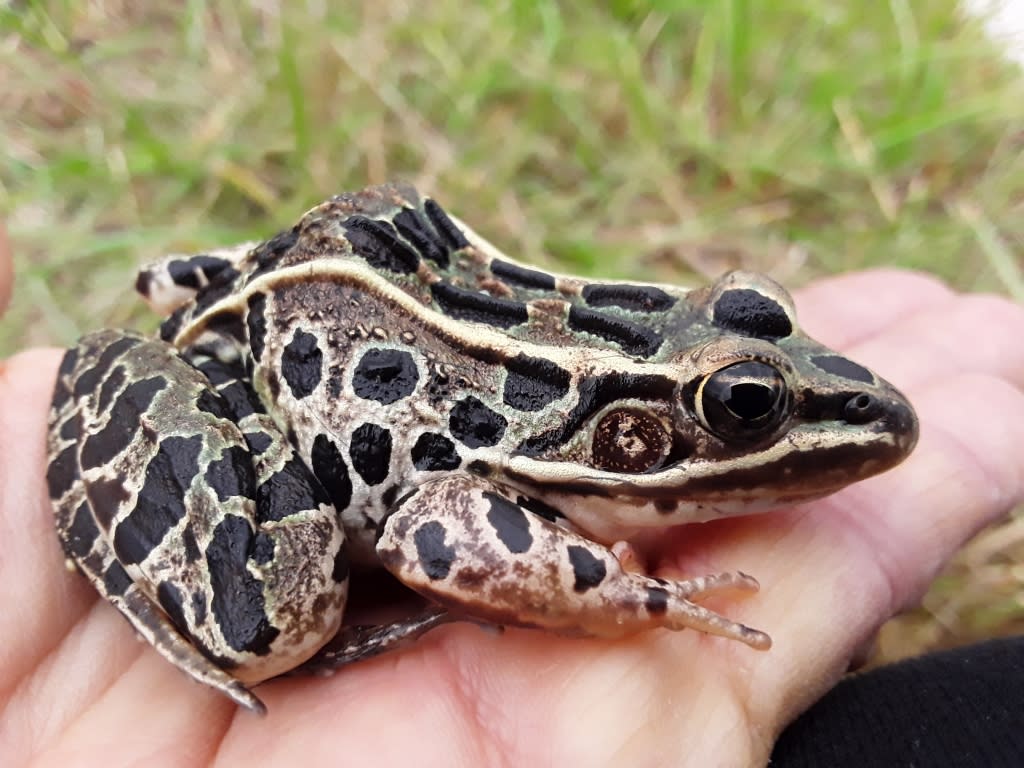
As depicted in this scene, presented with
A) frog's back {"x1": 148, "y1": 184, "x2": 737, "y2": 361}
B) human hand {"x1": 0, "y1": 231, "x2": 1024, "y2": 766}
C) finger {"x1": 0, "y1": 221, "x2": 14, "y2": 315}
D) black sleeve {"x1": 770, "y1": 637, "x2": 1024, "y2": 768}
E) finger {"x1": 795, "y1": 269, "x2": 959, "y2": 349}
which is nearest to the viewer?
human hand {"x1": 0, "y1": 231, "x2": 1024, "y2": 766}

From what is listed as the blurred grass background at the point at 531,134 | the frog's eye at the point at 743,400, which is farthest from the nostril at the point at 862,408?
the blurred grass background at the point at 531,134

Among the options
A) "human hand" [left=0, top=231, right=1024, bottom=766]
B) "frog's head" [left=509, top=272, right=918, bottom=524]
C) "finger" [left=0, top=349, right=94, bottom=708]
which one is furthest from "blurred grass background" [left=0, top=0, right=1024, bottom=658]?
"frog's head" [left=509, top=272, right=918, bottom=524]

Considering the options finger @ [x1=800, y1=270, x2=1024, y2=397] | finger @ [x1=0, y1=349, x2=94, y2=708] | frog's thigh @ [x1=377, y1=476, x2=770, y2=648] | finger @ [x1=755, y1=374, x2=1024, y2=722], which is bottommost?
finger @ [x1=0, y1=349, x2=94, y2=708]

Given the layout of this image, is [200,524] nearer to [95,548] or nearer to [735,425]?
[95,548]

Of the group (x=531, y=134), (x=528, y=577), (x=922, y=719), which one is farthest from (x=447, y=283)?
(x=531, y=134)

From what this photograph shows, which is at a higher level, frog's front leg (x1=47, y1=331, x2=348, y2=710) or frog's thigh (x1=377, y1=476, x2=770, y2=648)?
frog's thigh (x1=377, y1=476, x2=770, y2=648)

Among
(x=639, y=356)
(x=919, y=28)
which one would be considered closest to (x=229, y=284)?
(x=639, y=356)

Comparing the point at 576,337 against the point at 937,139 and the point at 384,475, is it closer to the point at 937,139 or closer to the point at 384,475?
the point at 384,475

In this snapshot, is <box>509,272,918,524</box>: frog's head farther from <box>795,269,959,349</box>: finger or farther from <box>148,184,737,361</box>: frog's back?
<box>795,269,959,349</box>: finger
